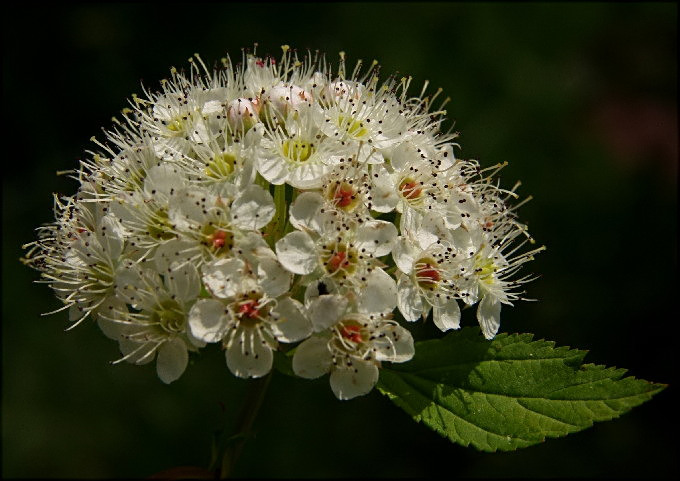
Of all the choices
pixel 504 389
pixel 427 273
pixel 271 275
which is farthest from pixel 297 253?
pixel 504 389

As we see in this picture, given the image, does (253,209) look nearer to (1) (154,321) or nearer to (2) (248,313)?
(2) (248,313)

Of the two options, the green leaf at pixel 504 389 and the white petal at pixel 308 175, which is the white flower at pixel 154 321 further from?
the green leaf at pixel 504 389

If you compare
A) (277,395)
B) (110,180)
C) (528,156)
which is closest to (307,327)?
(110,180)

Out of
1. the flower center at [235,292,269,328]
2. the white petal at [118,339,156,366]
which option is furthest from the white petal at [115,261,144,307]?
the flower center at [235,292,269,328]

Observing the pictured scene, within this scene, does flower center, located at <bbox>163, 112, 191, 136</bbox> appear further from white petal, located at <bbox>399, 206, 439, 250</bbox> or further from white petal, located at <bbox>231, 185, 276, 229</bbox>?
white petal, located at <bbox>399, 206, 439, 250</bbox>

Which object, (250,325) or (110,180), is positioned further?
(110,180)

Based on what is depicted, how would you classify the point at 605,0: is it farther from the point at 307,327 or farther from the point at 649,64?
the point at 307,327
